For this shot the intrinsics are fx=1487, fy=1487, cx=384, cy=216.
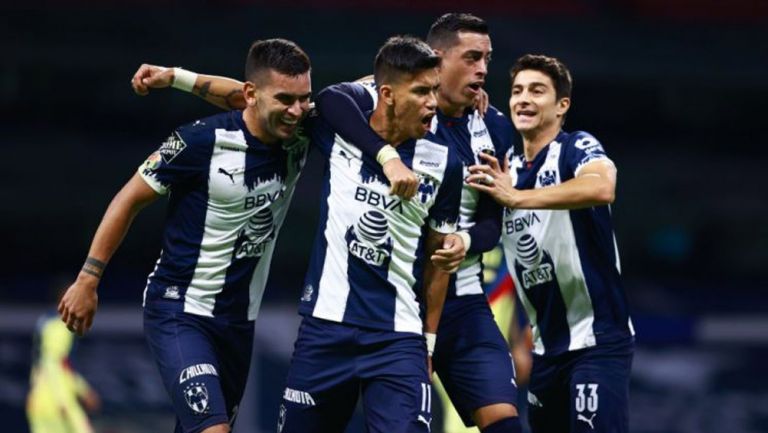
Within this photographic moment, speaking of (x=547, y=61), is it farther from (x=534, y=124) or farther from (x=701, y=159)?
(x=701, y=159)

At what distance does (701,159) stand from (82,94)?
276 inches

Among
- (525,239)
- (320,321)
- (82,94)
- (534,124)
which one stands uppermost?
(82,94)

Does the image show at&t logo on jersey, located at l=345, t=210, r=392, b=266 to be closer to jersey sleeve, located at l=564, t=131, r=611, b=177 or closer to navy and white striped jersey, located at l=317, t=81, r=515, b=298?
navy and white striped jersey, located at l=317, t=81, r=515, b=298

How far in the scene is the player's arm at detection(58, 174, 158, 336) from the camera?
679 cm

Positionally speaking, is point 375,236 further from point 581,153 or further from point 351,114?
point 581,153

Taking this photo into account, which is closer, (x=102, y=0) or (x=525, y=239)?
(x=525, y=239)

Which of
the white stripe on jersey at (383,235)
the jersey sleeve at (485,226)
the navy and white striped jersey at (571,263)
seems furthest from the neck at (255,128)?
the navy and white striped jersey at (571,263)

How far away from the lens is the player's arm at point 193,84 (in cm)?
708

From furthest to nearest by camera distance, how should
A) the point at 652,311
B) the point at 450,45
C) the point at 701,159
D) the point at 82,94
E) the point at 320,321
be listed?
the point at 701,159, the point at 82,94, the point at 652,311, the point at 450,45, the point at 320,321

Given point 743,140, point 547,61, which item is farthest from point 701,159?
point 547,61

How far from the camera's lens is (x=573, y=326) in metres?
7.20

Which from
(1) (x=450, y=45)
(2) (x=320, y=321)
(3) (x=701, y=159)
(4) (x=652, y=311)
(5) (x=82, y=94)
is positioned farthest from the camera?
(3) (x=701, y=159)

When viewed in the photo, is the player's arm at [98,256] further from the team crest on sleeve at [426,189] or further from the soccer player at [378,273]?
the team crest on sleeve at [426,189]

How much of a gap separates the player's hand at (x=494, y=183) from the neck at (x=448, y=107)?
323 mm
